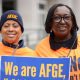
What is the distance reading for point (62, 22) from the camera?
6.00 m

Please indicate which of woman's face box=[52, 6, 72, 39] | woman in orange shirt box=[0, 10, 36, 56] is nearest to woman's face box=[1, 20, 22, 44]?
woman in orange shirt box=[0, 10, 36, 56]

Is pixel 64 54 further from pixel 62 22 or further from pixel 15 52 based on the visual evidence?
pixel 15 52

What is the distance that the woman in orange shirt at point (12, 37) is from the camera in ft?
20.6

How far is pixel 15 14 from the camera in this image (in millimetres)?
6457

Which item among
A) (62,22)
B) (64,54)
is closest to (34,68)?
(64,54)

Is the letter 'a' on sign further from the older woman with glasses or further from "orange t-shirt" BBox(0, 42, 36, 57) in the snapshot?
"orange t-shirt" BBox(0, 42, 36, 57)

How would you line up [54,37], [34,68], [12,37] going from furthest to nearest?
[12,37] < [54,37] < [34,68]

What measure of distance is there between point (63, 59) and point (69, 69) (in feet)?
0.43

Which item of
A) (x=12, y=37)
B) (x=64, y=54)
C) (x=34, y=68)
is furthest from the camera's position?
(x=12, y=37)

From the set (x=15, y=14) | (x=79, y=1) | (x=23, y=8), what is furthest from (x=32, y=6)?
(x=15, y=14)

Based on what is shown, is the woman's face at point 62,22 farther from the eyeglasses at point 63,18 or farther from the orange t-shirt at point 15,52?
the orange t-shirt at point 15,52

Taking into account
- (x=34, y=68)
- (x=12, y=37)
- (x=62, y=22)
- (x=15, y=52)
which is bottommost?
(x=34, y=68)

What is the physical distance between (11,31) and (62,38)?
63 centimetres

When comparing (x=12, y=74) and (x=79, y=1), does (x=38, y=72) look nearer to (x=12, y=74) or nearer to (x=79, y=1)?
(x=12, y=74)
